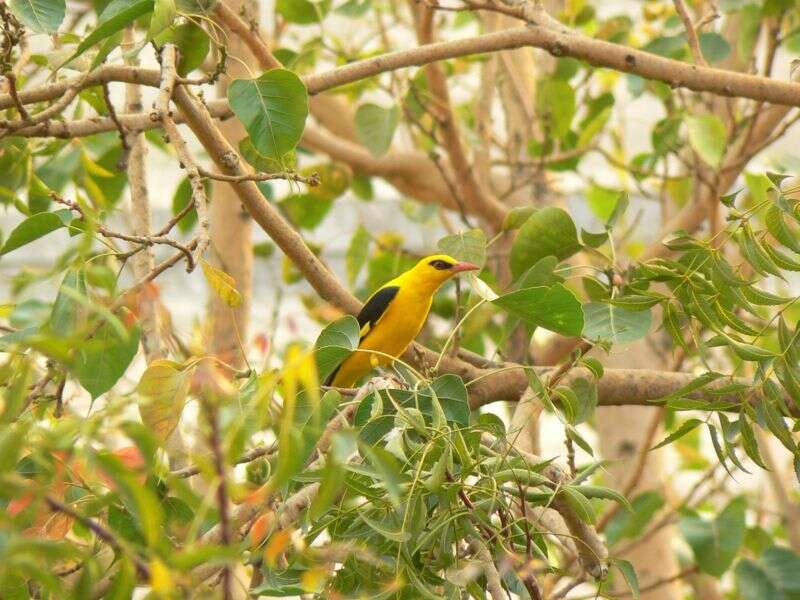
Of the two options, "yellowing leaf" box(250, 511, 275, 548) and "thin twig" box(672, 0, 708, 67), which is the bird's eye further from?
"yellowing leaf" box(250, 511, 275, 548)

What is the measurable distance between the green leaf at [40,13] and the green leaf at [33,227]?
24 cm

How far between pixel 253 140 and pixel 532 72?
1.77 metres

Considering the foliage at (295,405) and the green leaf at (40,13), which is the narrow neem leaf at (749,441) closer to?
the foliage at (295,405)

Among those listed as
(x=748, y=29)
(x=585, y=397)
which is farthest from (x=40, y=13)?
(x=748, y=29)

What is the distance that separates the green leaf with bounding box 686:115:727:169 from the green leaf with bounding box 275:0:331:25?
2.52ft

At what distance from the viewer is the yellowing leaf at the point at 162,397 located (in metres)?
0.99

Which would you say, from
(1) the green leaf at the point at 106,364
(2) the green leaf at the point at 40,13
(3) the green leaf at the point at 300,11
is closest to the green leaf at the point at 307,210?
(3) the green leaf at the point at 300,11

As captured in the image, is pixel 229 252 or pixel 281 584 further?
pixel 229 252

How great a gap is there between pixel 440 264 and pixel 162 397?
134 cm

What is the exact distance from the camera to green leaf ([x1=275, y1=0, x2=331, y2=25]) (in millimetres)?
2135

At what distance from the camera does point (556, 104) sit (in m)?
2.25

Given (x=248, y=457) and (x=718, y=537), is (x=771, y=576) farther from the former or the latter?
(x=248, y=457)

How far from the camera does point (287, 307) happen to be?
6.25m

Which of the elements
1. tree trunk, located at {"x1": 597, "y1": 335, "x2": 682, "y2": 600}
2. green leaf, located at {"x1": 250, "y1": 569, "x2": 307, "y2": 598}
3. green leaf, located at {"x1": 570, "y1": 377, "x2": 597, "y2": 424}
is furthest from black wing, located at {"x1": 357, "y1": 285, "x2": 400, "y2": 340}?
green leaf, located at {"x1": 250, "y1": 569, "x2": 307, "y2": 598}
